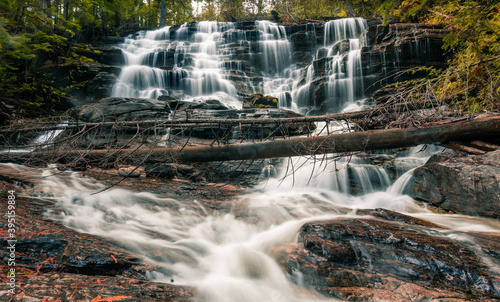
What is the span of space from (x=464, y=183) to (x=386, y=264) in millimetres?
3126

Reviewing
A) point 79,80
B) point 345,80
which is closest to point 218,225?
point 345,80

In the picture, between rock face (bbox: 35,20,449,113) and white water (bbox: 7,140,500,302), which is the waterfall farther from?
white water (bbox: 7,140,500,302)

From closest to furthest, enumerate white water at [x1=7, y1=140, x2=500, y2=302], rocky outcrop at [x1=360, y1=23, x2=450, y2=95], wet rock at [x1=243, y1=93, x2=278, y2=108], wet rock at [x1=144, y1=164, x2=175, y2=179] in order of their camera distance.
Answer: white water at [x1=7, y1=140, x2=500, y2=302], wet rock at [x1=144, y1=164, x2=175, y2=179], rocky outcrop at [x1=360, y1=23, x2=450, y2=95], wet rock at [x1=243, y1=93, x2=278, y2=108]

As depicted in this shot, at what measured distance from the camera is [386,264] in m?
2.96

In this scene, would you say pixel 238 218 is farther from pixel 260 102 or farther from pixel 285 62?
pixel 285 62

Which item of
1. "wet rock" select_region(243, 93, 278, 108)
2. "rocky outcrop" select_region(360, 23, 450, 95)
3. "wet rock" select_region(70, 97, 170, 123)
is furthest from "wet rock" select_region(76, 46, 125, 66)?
"rocky outcrop" select_region(360, 23, 450, 95)

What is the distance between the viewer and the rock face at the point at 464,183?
4406 mm

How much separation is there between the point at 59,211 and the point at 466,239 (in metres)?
6.12

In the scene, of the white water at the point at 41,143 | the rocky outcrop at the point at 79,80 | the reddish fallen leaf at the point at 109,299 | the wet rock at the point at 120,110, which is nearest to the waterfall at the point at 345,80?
the wet rock at the point at 120,110

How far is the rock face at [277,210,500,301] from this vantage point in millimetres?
2568

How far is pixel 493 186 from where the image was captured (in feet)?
14.2

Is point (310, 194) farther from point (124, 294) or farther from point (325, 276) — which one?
point (124, 294)

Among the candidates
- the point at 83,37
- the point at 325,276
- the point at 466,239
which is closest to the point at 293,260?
the point at 325,276

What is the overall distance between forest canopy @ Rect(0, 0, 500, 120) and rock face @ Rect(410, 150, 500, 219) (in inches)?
46.3
